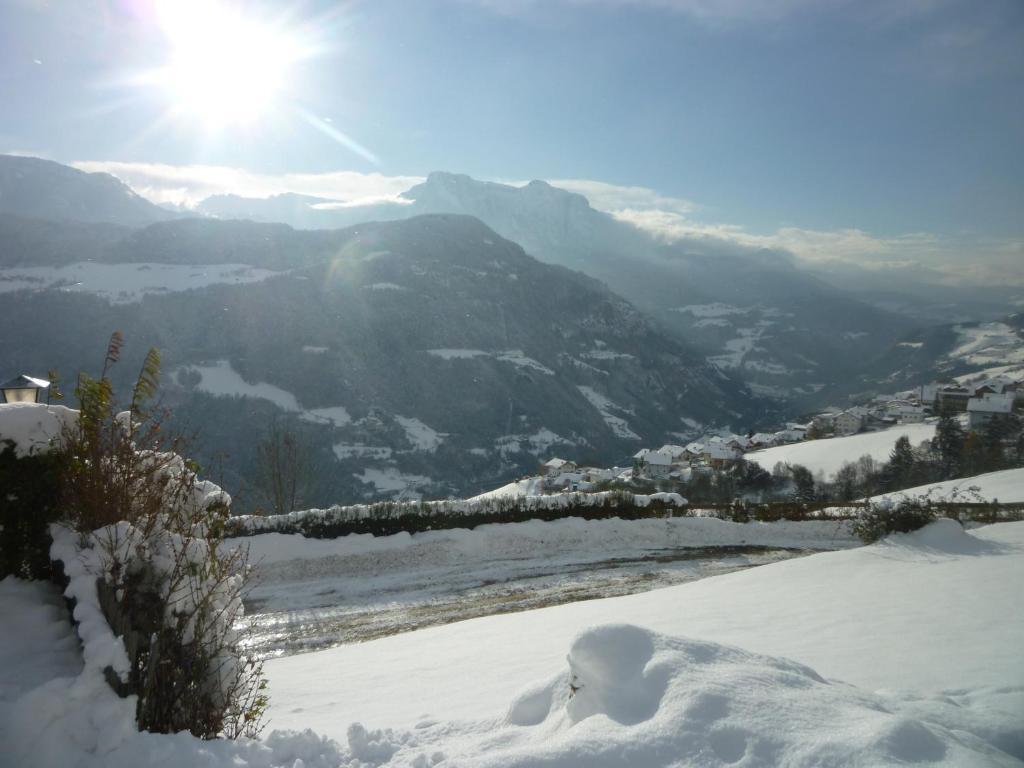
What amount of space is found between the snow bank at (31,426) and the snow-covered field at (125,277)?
18893 cm

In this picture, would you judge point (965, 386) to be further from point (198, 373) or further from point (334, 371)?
point (198, 373)

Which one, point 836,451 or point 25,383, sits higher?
point 25,383

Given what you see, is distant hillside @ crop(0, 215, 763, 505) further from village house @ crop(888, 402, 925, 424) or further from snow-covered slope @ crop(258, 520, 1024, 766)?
snow-covered slope @ crop(258, 520, 1024, 766)

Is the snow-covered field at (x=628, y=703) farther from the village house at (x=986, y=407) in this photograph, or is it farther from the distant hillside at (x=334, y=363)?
the distant hillside at (x=334, y=363)

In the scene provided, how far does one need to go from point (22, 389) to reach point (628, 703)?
8.60 m

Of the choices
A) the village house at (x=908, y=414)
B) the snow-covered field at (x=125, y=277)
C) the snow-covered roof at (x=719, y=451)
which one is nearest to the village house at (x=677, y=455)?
the snow-covered roof at (x=719, y=451)

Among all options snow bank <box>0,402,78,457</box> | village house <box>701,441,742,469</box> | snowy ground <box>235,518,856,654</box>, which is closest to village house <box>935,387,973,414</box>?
village house <box>701,441,742,469</box>

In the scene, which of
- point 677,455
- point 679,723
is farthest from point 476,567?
point 677,455

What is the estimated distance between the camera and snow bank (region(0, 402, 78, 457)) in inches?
198

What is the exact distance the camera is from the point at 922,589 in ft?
28.3

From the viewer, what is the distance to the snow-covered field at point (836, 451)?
64.4 m

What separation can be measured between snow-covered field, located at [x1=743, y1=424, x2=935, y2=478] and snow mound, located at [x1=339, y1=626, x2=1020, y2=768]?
6347cm

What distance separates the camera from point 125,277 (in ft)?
591

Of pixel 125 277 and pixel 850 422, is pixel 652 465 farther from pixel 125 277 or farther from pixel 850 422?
pixel 125 277
